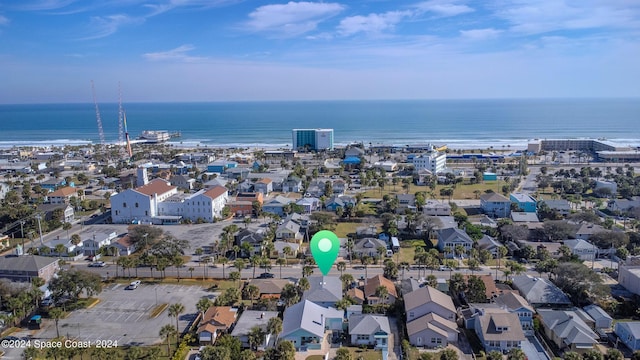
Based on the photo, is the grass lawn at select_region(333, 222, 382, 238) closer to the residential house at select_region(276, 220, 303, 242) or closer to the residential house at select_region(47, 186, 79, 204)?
the residential house at select_region(276, 220, 303, 242)

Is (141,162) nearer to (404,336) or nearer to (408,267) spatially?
(408,267)

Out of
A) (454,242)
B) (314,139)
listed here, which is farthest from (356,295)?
(314,139)

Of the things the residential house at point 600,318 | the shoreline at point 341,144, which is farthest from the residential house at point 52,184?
the residential house at point 600,318

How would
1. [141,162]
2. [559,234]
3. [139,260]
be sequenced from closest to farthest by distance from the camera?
[139,260] < [559,234] < [141,162]

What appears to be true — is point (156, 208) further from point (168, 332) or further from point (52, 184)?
point (168, 332)

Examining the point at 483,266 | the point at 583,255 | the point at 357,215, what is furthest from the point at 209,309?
the point at 583,255

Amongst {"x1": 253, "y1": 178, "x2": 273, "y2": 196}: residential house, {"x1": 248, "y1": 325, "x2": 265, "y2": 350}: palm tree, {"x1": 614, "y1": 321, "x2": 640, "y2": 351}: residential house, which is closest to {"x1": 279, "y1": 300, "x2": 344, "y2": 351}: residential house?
{"x1": 248, "y1": 325, "x2": 265, "y2": 350}: palm tree
